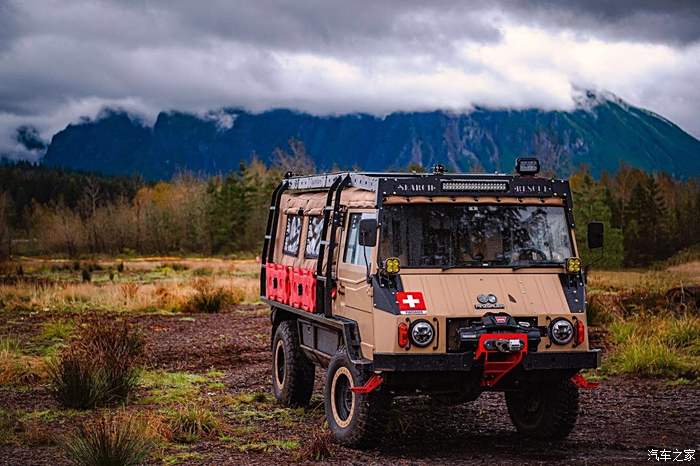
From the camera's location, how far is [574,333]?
9555 mm

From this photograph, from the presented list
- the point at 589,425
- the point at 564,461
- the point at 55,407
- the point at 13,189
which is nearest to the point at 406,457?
the point at 564,461

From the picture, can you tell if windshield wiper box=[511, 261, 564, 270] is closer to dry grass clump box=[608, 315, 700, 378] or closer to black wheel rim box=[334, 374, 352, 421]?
black wheel rim box=[334, 374, 352, 421]

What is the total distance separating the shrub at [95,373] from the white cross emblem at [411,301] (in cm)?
499

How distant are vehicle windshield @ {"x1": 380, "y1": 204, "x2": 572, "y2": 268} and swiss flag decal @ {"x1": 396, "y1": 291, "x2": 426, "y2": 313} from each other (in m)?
0.43

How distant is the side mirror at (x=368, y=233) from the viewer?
30.3 ft

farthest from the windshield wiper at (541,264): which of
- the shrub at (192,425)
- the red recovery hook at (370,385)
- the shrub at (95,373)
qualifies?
the shrub at (95,373)

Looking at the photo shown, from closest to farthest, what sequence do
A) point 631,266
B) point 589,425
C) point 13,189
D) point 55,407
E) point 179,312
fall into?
point 589,425 < point 55,407 < point 179,312 < point 631,266 < point 13,189

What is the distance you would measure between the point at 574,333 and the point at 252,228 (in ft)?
268

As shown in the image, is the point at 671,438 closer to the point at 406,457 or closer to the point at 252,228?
the point at 406,457

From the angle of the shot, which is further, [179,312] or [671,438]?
[179,312]

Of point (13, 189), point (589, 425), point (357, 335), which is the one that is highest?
point (13, 189)

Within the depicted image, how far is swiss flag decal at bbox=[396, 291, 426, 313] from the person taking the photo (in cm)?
923

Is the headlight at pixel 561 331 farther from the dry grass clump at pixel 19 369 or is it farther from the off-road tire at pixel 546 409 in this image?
the dry grass clump at pixel 19 369

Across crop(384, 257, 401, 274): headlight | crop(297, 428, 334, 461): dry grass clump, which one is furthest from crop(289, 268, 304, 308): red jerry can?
crop(384, 257, 401, 274): headlight
